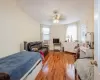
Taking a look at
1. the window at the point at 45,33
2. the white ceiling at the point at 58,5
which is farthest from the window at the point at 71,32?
the white ceiling at the point at 58,5

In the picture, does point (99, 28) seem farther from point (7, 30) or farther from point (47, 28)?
point (47, 28)

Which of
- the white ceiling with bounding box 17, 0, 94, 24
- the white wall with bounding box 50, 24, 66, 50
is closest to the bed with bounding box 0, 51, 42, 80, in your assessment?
the white ceiling with bounding box 17, 0, 94, 24

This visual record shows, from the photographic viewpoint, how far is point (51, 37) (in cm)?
985

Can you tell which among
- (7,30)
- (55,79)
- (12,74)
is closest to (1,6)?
(7,30)

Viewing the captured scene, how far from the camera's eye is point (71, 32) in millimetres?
8820

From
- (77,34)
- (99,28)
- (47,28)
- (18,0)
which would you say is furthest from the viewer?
(47,28)

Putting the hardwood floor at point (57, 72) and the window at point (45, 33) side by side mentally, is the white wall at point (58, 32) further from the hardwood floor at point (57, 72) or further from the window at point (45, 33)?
the hardwood floor at point (57, 72)

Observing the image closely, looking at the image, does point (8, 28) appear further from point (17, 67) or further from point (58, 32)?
point (58, 32)

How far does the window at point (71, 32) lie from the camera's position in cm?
844

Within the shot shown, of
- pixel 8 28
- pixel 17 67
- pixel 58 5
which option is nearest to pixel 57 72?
pixel 17 67

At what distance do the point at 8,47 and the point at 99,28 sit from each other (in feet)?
10.9

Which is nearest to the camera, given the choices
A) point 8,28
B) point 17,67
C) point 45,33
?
point 17,67

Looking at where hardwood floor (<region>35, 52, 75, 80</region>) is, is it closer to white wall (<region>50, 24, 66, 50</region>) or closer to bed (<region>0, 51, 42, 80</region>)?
bed (<region>0, 51, 42, 80</region>)

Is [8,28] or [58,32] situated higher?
[58,32]
